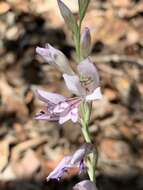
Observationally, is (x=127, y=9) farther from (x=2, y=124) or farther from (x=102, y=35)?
(x=2, y=124)

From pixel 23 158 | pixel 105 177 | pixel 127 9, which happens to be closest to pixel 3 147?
pixel 23 158

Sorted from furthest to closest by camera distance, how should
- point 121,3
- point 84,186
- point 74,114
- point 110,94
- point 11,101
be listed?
point 121,3 → point 110,94 → point 11,101 → point 84,186 → point 74,114

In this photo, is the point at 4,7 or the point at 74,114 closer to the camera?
the point at 74,114

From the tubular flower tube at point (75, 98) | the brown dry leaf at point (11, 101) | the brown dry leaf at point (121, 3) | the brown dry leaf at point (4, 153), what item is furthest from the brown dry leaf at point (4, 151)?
the tubular flower tube at point (75, 98)

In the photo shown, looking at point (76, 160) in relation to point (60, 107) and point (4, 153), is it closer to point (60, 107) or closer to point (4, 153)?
point (60, 107)

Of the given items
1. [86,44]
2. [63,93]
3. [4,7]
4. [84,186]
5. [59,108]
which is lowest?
[63,93]

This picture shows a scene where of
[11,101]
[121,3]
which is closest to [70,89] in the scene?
[11,101]

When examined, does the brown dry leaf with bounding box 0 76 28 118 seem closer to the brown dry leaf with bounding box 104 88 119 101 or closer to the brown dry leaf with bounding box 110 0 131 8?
the brown dry leaf with bounding box 104 88 119 101

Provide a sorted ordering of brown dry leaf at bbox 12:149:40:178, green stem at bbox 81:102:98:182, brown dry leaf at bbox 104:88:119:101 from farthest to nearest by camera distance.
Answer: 1. brown dry leaf at bbox 104:88:119:101
2. brown dry leaf at bbox 12:149:40:178
3. green stem at bbox 81:102:98:182

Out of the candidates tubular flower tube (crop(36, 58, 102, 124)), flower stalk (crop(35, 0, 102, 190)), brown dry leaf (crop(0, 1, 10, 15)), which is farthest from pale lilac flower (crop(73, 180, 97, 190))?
brown dry leaf (crop(0, 1, 10, 15))
